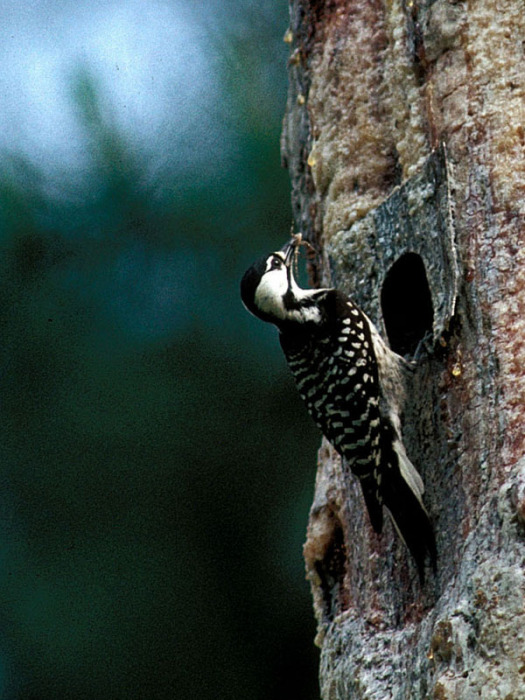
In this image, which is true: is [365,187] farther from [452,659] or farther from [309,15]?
[452,659]

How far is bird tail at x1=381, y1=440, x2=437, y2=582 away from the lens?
325 centimetres

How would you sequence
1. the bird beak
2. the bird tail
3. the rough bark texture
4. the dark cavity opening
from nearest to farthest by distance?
the rough bark texture, the bird tail, the dark cavity opening, the bird beak

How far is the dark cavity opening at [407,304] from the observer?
12.3ft

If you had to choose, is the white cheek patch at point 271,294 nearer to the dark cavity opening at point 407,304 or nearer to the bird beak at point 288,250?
the bird beak at point 288,250

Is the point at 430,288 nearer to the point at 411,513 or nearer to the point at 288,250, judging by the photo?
the point at 411,513

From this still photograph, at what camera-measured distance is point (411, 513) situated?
10.8 ft

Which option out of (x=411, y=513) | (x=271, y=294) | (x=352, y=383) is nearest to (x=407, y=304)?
(x=352, y=383)

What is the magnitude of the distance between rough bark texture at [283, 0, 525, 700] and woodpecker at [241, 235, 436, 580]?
65mm

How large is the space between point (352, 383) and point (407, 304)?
0.38m

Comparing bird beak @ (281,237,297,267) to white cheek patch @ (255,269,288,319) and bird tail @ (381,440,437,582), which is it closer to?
white cheek patch @ (255,269,288,319)

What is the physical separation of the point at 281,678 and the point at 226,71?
261 centimetres

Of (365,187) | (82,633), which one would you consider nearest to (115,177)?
(365,187)

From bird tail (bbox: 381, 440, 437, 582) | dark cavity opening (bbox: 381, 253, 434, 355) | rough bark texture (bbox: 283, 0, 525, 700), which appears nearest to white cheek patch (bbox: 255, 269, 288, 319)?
rough bark texture (bbox: 283, 0, 525, 700)

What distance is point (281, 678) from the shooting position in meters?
4.73
